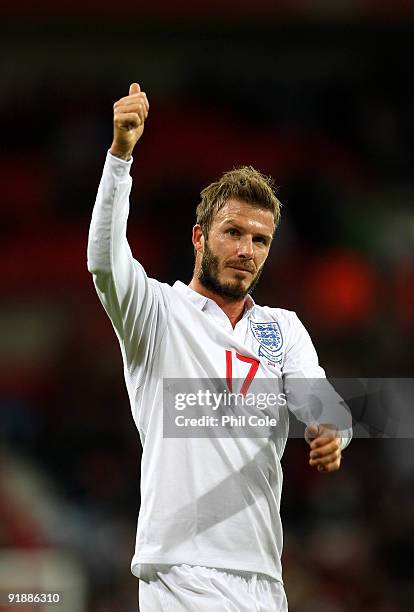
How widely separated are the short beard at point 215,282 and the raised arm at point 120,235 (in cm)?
30

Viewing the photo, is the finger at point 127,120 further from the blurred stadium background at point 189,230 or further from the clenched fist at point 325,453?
the blurred stadium background at point 189,230

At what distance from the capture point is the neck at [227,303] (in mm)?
2918

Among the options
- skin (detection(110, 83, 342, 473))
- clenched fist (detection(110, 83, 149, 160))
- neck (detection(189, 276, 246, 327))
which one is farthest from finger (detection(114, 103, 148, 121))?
neck (detection(189, 276, 246, 327))

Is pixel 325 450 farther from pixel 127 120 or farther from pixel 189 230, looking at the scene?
pixel 189 230

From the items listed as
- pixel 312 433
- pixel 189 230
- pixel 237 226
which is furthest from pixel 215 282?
pixel 189 230

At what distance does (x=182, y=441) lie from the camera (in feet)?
8.50

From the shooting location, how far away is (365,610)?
524cm

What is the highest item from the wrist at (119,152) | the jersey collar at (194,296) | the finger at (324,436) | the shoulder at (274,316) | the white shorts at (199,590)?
the wrist at (119,152)

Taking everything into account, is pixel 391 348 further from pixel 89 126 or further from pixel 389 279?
pixel 89 126

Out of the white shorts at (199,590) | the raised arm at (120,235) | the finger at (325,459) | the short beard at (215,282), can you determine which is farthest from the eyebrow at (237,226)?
the white shorts at (199,590)

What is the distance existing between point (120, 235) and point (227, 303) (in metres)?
0.57

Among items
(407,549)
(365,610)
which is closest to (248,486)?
(365,610)

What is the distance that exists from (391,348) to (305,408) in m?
4.24

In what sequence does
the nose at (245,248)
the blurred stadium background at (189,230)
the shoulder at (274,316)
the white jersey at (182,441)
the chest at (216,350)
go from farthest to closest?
the blurred stadium background at (189,230) < the shoulder at (274,316) < the nose at (245,248) < the chest at (216,350) < the white jersey at (182,441)
